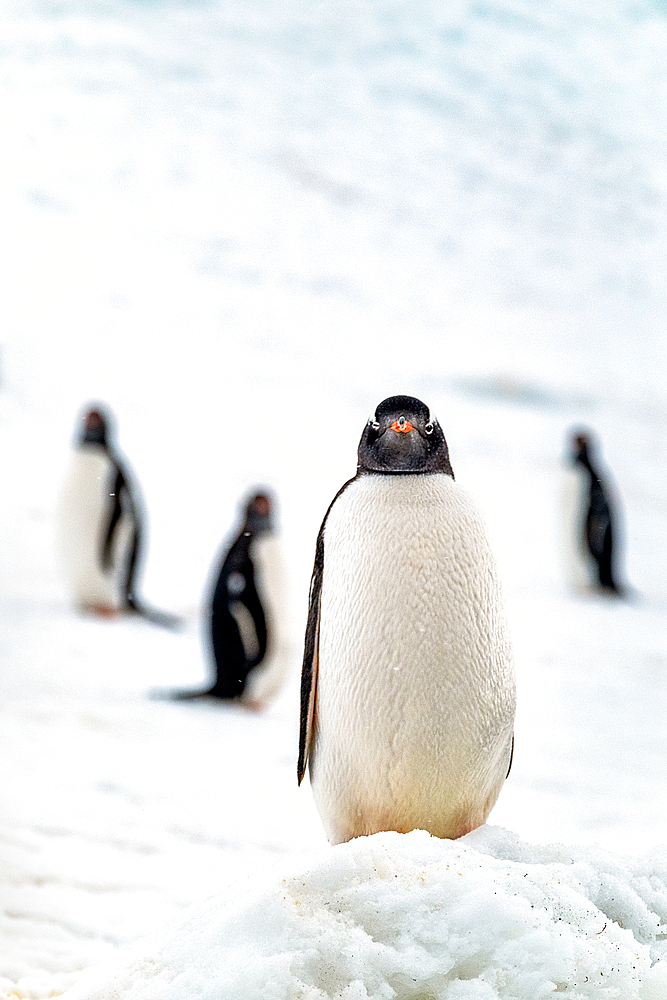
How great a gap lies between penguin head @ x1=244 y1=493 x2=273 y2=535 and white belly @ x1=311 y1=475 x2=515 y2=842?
1685 mm

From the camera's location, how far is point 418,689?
32.2 inches

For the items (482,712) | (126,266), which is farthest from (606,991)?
(126,266)

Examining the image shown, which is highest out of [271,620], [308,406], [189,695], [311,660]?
[308,406]

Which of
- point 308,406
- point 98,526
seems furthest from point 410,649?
point 308,406

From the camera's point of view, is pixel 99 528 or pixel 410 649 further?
pixel 99 528

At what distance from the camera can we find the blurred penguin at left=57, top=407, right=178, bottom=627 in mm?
3279

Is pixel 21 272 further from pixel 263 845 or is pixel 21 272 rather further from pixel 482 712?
pixel 482 712

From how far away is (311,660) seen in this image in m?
0.90

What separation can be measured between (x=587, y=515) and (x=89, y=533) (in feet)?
6.21

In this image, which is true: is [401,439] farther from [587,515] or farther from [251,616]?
[587,515]

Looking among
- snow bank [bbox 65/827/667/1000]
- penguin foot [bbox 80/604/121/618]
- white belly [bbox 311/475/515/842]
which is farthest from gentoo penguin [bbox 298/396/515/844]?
penguin foot [bbox 80/604/121/618]

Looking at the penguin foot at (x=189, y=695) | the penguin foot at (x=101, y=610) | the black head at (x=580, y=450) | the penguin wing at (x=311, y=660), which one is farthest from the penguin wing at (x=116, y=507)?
the penguin wing at (x=311, y=660)

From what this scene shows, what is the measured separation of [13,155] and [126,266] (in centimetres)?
159

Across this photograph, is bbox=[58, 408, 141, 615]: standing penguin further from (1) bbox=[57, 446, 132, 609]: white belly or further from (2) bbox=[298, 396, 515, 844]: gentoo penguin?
(2) bbox=[298, 396, 515, 844]: gentoo penguin
